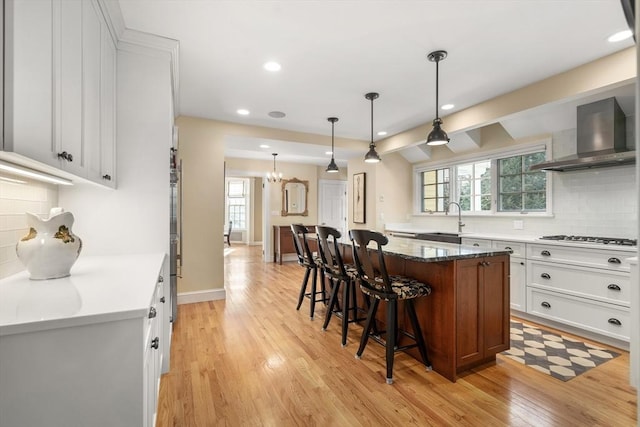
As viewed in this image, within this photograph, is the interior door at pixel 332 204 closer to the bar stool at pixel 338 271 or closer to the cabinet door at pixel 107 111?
the bar stool at pixel 338 271

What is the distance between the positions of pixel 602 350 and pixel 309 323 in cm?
263

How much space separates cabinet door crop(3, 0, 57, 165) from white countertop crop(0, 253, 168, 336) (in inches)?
20.1

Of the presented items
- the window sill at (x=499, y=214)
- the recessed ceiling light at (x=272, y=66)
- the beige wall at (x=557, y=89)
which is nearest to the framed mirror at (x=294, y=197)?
the window sill at (x=499, y=214)

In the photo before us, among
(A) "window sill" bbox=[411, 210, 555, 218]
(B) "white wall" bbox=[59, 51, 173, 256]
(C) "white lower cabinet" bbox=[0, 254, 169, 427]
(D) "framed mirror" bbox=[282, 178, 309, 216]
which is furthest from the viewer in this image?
(D) "framed mirror" bbox=[282, 178, 309, 216]

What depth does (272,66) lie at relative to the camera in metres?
2.82

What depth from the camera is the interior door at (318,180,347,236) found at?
27.0 feet

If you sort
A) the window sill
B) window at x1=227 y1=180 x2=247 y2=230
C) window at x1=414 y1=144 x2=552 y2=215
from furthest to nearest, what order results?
window at x1=227 y1=180 x2=247 y2=230 → window at x1=414 y1=144 x2=552 y2=215 → the window sill

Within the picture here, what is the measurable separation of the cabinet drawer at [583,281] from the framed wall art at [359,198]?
3034mm

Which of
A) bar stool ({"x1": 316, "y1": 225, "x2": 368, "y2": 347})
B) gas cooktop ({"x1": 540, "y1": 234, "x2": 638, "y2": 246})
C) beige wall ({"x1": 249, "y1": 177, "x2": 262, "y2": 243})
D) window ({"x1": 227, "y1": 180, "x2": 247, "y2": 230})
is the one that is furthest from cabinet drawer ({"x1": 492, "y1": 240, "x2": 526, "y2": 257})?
window ({"x1": 227, "y1": 180, "x2": 247, "y2": 230})

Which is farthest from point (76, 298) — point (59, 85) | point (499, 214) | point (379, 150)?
point (379, 150)

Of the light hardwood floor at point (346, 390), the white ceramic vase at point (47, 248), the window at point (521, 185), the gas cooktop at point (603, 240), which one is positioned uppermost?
the window at point (521, 185)

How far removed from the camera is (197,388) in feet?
6.68

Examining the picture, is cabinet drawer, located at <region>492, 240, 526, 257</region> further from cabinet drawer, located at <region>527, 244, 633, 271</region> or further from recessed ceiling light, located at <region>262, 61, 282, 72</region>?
recessed ceiling light, located at <region>262, 61, 282, 72</region>

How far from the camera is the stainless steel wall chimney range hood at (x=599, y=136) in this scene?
2.96m
